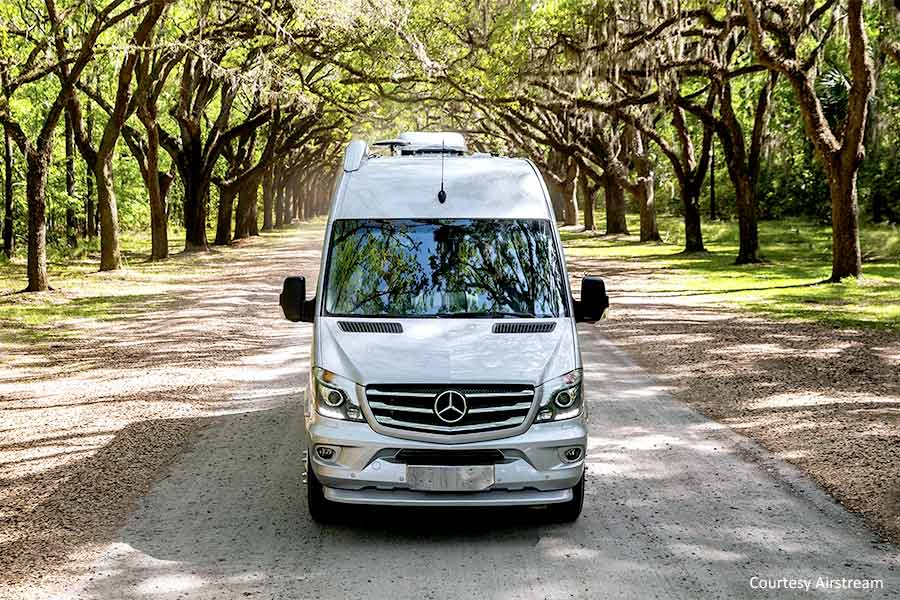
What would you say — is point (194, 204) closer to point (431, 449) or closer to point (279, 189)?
point (279, 189)

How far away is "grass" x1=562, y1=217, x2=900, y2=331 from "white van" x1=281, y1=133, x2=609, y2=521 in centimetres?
1062

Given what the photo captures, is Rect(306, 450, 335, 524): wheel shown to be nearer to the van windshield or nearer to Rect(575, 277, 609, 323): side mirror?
the van windshield

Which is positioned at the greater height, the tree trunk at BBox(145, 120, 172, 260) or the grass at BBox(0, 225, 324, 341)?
the tree trunk at BBox(145, 120, 172, 260)

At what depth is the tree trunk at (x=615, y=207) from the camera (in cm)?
4450

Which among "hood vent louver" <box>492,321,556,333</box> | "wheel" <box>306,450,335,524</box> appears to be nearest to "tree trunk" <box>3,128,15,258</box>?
"wheel" <box>306,450,335,524</box>

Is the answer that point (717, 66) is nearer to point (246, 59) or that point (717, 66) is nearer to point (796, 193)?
point (246, 59)

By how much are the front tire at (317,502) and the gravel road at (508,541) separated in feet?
0.21

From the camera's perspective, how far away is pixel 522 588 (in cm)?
543

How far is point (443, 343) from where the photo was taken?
6.39 meters

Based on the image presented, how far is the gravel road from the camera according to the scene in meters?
5.46

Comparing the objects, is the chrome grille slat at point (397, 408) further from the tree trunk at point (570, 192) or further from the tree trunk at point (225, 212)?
the tree trunk at point (570, 192)

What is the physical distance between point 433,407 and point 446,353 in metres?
0.37

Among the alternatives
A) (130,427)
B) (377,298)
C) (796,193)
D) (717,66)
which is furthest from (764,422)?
(796,193)

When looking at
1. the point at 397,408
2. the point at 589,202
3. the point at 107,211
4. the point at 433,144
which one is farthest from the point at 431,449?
the point at 589,202
